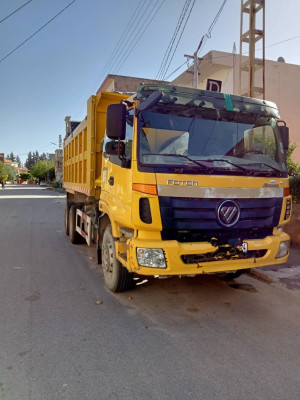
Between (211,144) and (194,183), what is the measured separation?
0.66 m

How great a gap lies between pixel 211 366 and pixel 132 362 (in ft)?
2.40

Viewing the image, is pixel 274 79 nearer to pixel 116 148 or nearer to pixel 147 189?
pixel 116 148

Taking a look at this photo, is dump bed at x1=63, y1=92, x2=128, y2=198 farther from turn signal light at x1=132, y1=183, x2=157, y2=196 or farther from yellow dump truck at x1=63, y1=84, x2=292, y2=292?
turn signal light at x1=132, y1=183, x2=157, y2=196

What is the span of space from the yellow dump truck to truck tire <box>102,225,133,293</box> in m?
0.03

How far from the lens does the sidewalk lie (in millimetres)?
5281

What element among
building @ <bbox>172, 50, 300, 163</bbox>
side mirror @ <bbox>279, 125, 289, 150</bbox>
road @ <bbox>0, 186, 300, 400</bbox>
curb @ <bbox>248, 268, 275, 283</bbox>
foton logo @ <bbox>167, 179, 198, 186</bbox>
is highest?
building @ <bbox>172, 50, 300, 163</bbox>

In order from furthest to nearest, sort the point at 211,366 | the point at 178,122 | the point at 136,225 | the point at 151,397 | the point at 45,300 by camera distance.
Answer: the point at 45,300 → the point at 178,122 → the point at 136,225 → the point at 211,366 → the point at 151,397

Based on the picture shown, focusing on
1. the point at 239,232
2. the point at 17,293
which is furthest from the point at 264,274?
the point at 17,293

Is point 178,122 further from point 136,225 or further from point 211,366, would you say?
point 211,366

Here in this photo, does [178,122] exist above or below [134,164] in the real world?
above

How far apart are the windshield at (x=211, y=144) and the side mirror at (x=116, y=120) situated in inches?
9.9

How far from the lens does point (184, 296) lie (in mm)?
4633

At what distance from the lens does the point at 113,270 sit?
181 inches

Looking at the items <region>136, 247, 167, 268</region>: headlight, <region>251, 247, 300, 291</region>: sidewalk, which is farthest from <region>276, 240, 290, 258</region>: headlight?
<region>136, 247, 167, 268</region>: headlight
